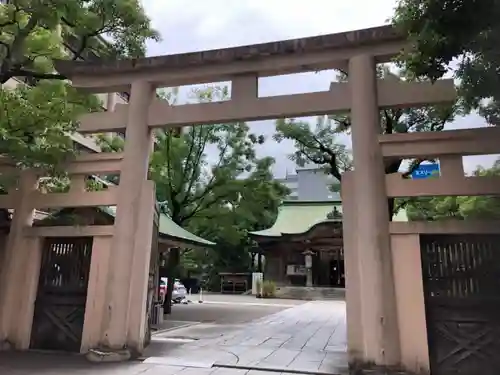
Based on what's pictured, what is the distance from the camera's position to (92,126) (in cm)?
752

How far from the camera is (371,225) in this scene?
592 cm

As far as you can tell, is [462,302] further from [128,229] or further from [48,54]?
[48,54]

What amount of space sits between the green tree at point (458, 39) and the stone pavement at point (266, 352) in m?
4.26

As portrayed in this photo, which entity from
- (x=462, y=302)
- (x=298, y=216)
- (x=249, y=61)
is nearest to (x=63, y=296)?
(x=249, y=61)

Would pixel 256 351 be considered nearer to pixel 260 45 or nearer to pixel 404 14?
pixel 260 45

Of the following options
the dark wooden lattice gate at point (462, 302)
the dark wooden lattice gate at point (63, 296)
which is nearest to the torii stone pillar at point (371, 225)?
the dark wooden lattice gate at point (462, 302)

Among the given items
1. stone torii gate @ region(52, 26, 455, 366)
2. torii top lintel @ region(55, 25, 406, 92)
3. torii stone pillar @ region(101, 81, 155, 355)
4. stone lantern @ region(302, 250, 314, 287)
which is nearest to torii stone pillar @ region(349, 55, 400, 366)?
stone torii gate @ region(52, 26, 455, 366)

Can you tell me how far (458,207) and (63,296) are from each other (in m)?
9.43

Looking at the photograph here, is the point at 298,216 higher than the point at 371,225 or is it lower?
higher

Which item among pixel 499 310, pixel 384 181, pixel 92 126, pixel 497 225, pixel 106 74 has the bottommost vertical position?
pixel 499 310

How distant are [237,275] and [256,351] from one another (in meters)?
27.2

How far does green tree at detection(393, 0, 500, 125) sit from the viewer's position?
12.9 feet

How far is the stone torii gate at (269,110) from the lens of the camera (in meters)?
5.80

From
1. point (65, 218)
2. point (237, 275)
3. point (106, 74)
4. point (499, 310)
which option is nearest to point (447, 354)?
point (499, 310)
